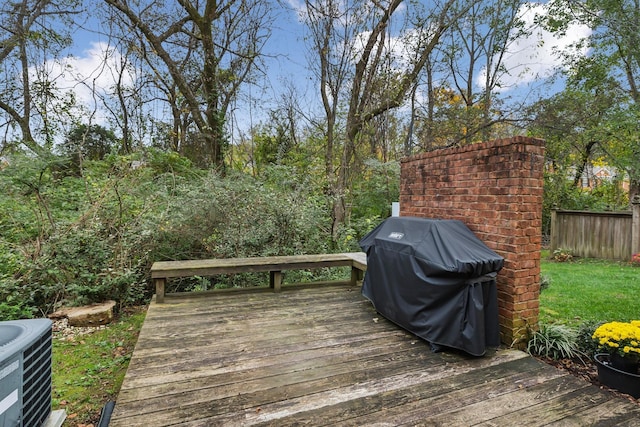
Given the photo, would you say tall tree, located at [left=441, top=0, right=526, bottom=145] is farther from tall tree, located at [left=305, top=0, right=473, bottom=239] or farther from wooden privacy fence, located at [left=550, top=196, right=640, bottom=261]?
wooden privacy fence, located at [left=550, top=196, right=640, bottom=261]

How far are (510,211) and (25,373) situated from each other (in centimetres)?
300

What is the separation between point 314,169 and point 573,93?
7.55 metres

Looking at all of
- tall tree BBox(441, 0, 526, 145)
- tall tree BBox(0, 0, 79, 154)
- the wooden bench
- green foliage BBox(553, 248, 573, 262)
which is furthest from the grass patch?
green foliage BBox(553, 248, 573, 262)

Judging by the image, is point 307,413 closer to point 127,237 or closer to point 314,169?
point 127,237

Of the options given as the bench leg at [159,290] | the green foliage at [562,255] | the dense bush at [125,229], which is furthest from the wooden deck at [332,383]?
the green foliage at [562,255]

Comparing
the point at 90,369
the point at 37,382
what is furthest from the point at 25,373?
the point at 90,369

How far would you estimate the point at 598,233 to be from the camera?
8273 mm

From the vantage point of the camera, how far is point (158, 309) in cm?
344

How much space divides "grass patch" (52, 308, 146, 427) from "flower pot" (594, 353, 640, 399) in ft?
10.8

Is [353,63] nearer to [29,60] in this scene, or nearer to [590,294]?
[590,294]

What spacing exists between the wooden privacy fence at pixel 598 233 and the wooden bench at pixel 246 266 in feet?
23.1

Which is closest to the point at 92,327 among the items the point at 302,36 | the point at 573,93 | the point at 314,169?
the point at 314,169

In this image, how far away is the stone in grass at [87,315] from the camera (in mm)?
3604

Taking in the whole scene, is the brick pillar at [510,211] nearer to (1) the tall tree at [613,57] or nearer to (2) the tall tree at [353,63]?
(2) the tall tree at [353,63]
